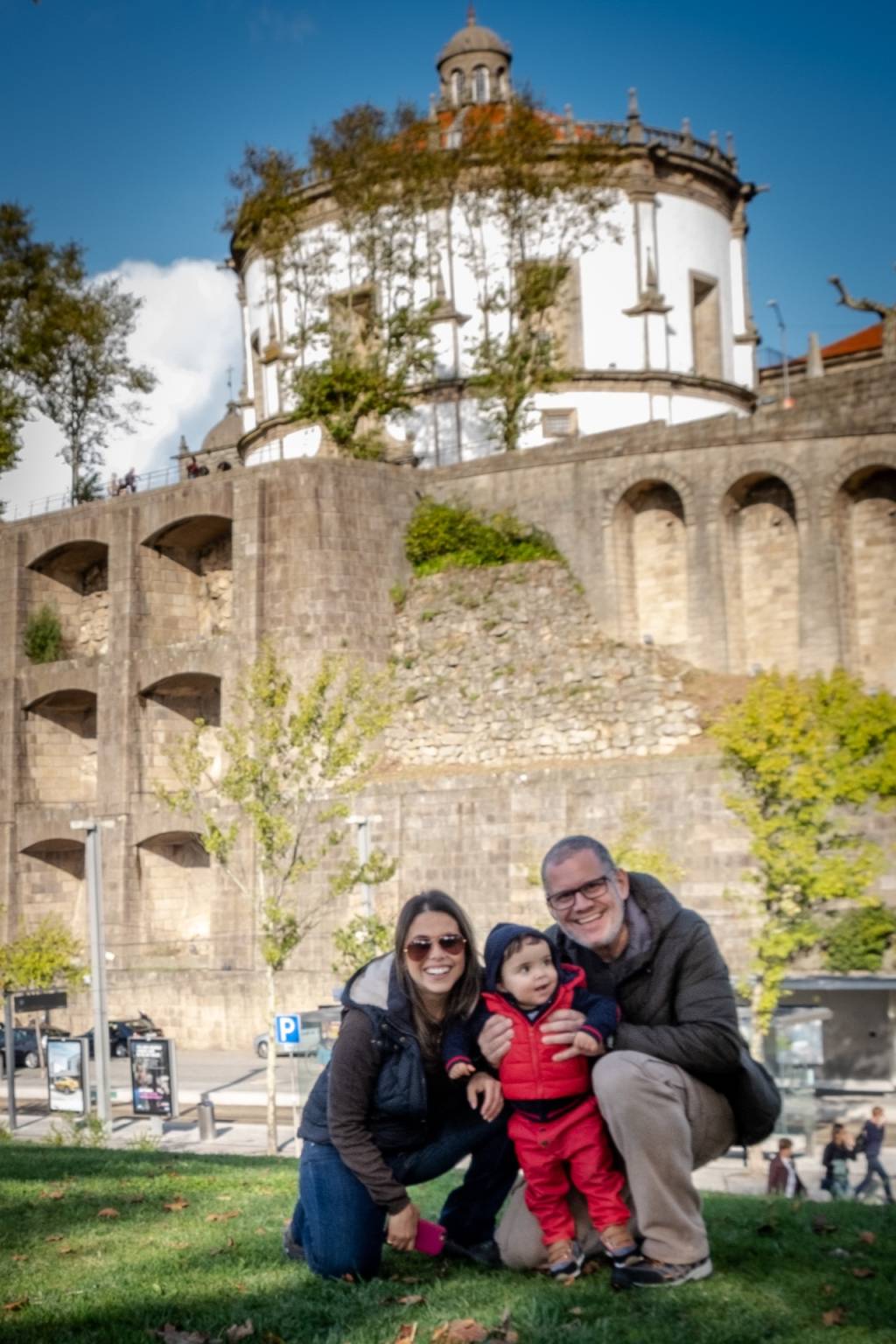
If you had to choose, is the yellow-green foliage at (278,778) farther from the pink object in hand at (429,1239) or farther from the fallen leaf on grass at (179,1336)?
the fallen leaf on grass at (179,1336)

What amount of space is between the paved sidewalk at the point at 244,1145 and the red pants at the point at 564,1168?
341 inches

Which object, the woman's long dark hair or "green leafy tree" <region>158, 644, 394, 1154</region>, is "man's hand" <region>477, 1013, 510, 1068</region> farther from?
"green leafy tree" <region>158, 644, 394, 1154</region>

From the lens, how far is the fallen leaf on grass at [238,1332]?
621cm

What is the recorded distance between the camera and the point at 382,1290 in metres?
6.82

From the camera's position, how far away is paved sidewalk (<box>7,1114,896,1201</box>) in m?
18.8

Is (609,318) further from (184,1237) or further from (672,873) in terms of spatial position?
(184,1237)

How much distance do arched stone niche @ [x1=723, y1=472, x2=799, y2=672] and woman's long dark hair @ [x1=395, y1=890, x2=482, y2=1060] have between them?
31959 mm

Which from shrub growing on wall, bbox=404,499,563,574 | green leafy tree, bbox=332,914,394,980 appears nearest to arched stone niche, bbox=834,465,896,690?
shrub growing on wall, bbox=404,499,563,574

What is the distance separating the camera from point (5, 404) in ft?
175

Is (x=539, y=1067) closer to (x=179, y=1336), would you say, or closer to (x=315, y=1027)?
(x=179, y=1336)

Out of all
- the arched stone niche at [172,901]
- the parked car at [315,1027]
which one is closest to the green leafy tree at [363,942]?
the parked car at [315,1027]

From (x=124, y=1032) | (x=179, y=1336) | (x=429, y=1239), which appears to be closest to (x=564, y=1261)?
(x=429, y=1239)

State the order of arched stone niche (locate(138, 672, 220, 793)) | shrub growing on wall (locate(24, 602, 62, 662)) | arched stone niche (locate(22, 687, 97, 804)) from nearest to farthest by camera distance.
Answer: arched stone niche (locate(138, 672, 220, 793)) < arched stone niche (locate(22, 687, 97, 804)) < shrub growing on wall (locate(24, 602, 62, 662))

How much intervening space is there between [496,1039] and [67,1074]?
2156cm
